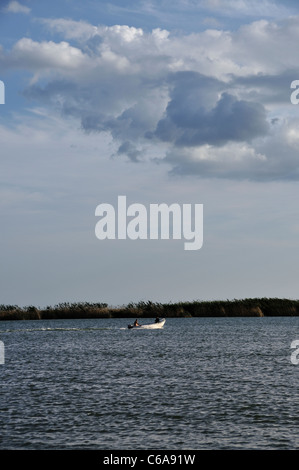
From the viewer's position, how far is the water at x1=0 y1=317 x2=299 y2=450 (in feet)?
64.8

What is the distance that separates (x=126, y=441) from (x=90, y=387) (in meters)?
11.4

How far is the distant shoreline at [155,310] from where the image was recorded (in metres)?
103

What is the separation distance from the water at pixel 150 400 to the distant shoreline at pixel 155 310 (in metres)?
52.5

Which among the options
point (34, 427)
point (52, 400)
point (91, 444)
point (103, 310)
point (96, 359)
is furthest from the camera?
point (103, 310)

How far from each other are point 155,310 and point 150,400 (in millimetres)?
78146

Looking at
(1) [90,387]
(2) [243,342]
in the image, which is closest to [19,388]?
(1) [90,387]

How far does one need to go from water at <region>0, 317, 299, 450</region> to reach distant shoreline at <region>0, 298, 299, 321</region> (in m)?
52.5

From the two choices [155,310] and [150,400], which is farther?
[155,310]

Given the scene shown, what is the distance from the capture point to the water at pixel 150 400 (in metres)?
19.8

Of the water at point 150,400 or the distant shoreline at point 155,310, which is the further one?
the distant shoreline at point 155,310

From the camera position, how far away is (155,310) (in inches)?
4117

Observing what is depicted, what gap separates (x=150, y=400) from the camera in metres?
26.6
